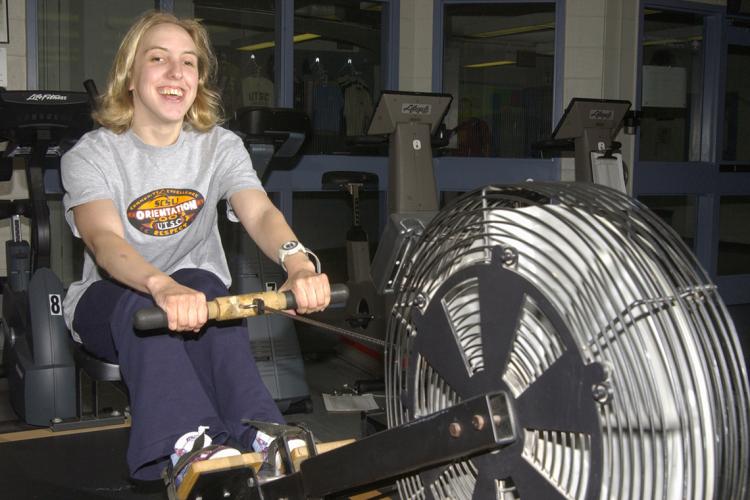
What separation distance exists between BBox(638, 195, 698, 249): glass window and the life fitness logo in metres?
4.83

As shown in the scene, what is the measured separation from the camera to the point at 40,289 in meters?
3.13

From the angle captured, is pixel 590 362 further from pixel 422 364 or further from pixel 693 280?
pixel 422 364

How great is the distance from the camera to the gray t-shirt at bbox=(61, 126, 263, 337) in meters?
1.94

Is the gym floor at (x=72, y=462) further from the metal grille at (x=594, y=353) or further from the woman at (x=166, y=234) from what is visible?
the metal grille at (x=594, y=353)

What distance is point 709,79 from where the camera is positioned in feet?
20.4

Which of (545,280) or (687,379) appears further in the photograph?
(545,280)

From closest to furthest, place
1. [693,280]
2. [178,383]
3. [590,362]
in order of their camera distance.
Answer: [590,362] → [693,280] → [178,383]

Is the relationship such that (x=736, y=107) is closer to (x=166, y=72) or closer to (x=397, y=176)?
(x=397, y=176)

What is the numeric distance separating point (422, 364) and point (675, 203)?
5.35 metres

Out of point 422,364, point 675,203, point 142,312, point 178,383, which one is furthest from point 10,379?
point 675,203

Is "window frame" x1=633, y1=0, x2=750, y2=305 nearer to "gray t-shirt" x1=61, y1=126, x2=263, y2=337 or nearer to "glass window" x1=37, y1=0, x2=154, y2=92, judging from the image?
"glass window" x1=37, y1=0, x2=154, y2=92

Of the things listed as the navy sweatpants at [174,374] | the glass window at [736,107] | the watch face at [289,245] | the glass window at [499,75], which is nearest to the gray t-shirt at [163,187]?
the navy sweatpants at [174,374]

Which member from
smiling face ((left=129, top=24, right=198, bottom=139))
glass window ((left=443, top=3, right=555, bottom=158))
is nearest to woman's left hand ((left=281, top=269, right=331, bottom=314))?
smiling face ((left=129, top=24, right=198, bottom=139))

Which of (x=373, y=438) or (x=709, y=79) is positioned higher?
(x=709, y=79)
